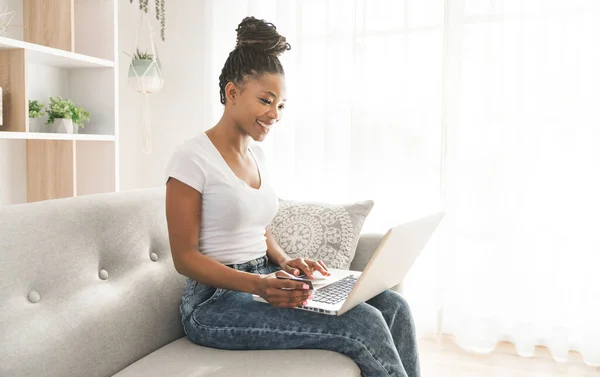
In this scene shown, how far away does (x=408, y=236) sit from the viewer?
1.30 meters

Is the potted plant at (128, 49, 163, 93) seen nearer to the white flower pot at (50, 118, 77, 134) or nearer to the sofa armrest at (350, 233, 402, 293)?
the white flower pot at (50, 118, 77, 134)

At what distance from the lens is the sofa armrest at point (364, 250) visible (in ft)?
6.26

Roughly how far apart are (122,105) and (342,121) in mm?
1298

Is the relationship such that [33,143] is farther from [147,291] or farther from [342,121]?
[342,121]

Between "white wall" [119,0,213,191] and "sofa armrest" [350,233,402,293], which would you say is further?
"white wall" [119,0,213,191]

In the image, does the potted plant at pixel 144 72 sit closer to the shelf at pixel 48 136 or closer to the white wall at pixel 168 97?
the white wall at pixel 168 97

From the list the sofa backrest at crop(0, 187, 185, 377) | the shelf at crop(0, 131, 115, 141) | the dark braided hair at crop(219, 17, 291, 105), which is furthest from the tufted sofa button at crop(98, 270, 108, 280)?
the shelf at crop(0, 131, 115, 141)

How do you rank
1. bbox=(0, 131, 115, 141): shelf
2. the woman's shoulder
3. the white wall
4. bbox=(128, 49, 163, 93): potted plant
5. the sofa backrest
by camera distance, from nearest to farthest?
the sofa backrest
the woman's shoulder
bbox=(0, 131, 115, 141): shelf
bbox=(128, 49, 163, 93): potted plant
the white wall

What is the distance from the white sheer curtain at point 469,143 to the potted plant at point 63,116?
1.03 metres

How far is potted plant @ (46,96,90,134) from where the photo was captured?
206 cm

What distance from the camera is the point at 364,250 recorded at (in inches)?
76.2

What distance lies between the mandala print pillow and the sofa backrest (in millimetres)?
401

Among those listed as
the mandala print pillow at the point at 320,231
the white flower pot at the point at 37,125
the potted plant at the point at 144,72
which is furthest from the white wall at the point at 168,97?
the mandala print pillow at the point at 320,231

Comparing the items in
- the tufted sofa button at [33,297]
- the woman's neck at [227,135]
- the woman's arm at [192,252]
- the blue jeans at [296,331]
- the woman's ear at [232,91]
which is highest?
the woman's ear at [232,91]
